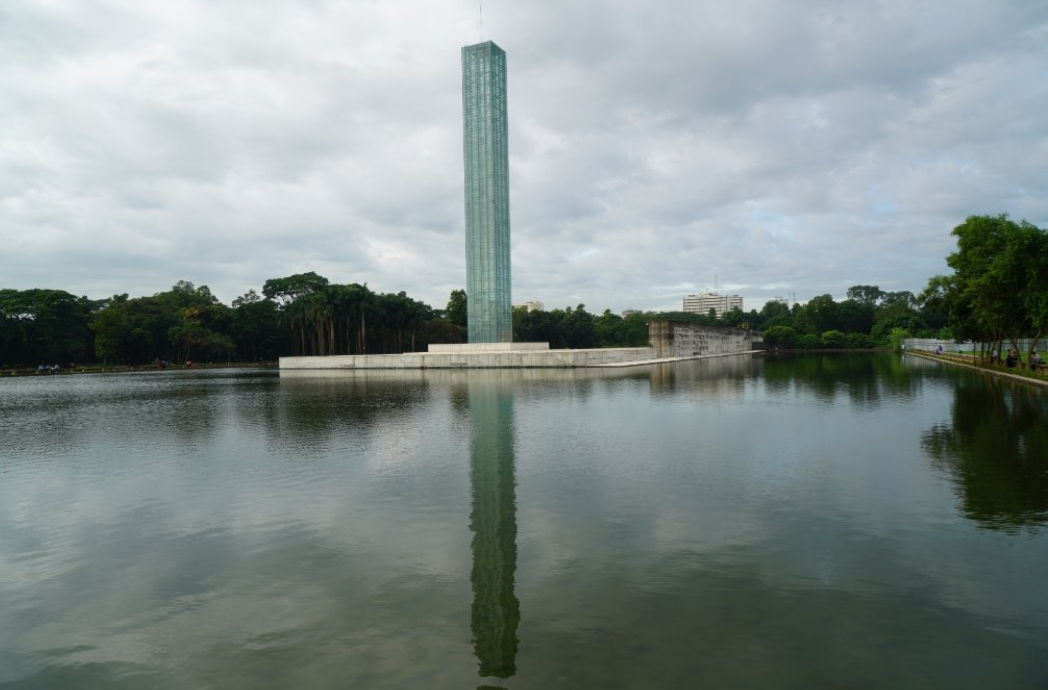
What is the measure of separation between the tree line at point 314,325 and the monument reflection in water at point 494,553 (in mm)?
30676

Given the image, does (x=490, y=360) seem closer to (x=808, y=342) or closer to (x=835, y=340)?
(x=808, y=342)

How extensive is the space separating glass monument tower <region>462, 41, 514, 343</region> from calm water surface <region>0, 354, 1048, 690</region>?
39942mm

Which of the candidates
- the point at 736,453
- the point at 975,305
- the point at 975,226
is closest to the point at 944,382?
the point at 975,305

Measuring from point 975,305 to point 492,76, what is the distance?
120 ft

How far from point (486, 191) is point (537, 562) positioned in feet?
157

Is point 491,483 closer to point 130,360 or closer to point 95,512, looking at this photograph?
point 95,512

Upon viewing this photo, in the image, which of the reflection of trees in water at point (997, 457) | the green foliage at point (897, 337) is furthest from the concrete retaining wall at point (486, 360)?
the green foliage at point (897, 337)

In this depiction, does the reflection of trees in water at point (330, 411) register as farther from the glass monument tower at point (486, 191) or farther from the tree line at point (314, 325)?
the tree line at point (314, 325)

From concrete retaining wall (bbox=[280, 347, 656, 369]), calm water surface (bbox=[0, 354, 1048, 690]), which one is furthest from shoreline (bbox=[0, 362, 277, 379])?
calm water surface (bbox=[0, 354, 1048, 690])

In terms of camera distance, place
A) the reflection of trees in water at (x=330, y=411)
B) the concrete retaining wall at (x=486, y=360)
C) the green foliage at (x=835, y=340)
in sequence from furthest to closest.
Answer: the green foliage at (x=835, y=340) < the concrete retaining wall at (x=486, y=360) < the reflection of trees in water at (x=330, y=411)

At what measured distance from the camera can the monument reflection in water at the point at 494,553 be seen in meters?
4.71

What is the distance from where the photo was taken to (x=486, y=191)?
51812mm

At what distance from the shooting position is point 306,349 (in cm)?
7425

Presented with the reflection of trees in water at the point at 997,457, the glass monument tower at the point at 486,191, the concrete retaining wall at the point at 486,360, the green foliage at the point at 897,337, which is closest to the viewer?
the reflection of trees in water at the point at 997,457
